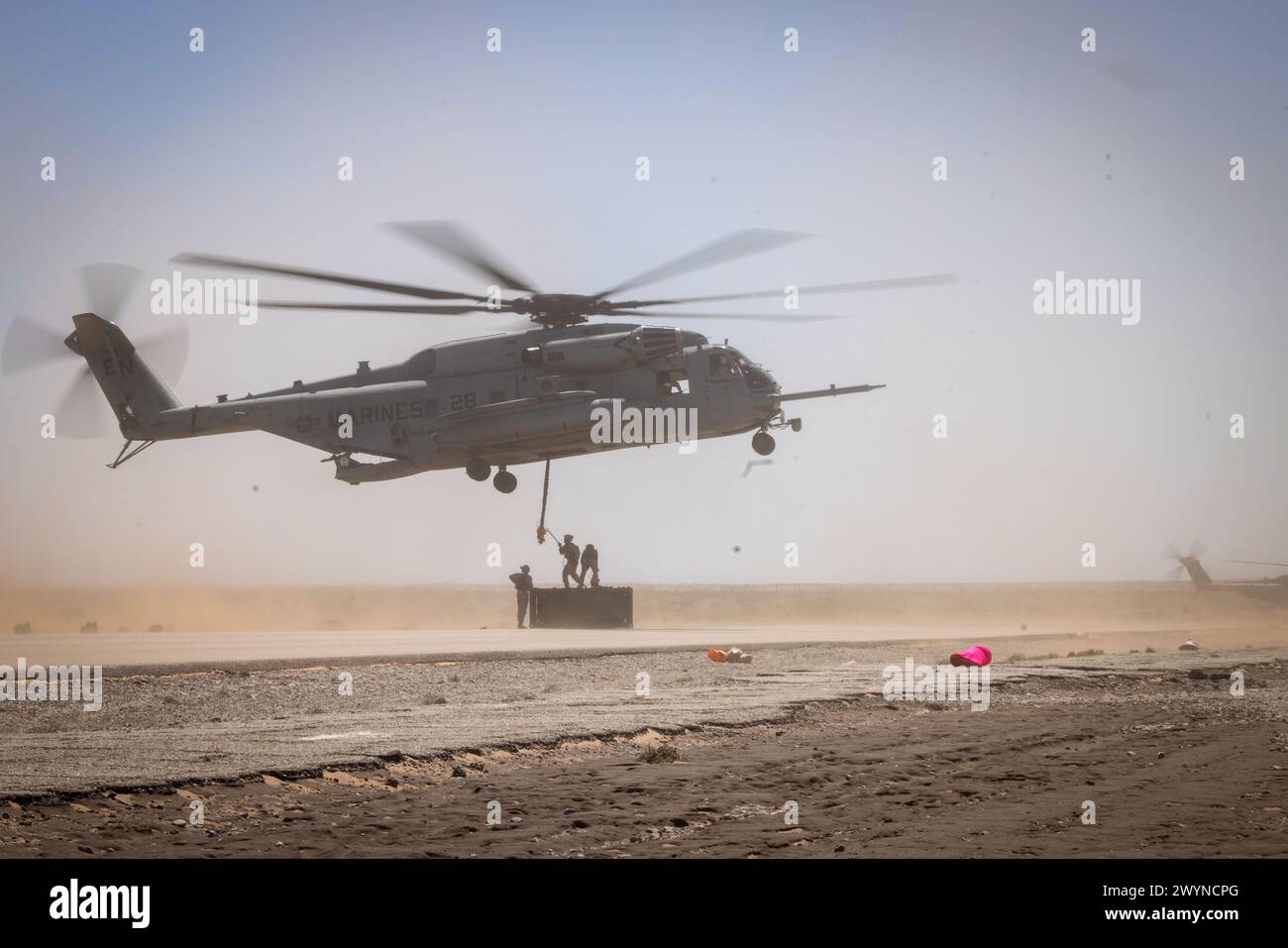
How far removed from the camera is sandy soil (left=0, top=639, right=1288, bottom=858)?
9156 mm

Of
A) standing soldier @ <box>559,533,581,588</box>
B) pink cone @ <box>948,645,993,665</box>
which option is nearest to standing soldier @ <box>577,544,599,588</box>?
standing soldier @ <box>559,533,581,588</box>

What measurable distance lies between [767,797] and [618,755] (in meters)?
2.90

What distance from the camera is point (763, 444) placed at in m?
30.9

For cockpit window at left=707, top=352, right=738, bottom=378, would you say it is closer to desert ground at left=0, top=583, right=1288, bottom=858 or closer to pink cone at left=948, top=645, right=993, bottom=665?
desert ground at left=0, top=583, right=1288, bottom=858

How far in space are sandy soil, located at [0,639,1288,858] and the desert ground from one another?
4 cm

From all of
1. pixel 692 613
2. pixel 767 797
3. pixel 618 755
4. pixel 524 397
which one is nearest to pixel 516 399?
pixel 524 397

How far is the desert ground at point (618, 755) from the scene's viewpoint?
9.45m

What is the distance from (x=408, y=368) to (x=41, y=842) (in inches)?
909

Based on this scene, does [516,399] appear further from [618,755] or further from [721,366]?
[618,755]

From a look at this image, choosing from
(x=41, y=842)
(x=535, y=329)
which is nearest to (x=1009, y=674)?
(x=535, y=329)

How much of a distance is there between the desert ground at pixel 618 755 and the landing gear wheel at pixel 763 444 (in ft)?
17.8

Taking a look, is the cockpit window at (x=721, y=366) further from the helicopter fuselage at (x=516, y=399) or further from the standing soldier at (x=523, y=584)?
the standing soldier at (x=523, y=584)
